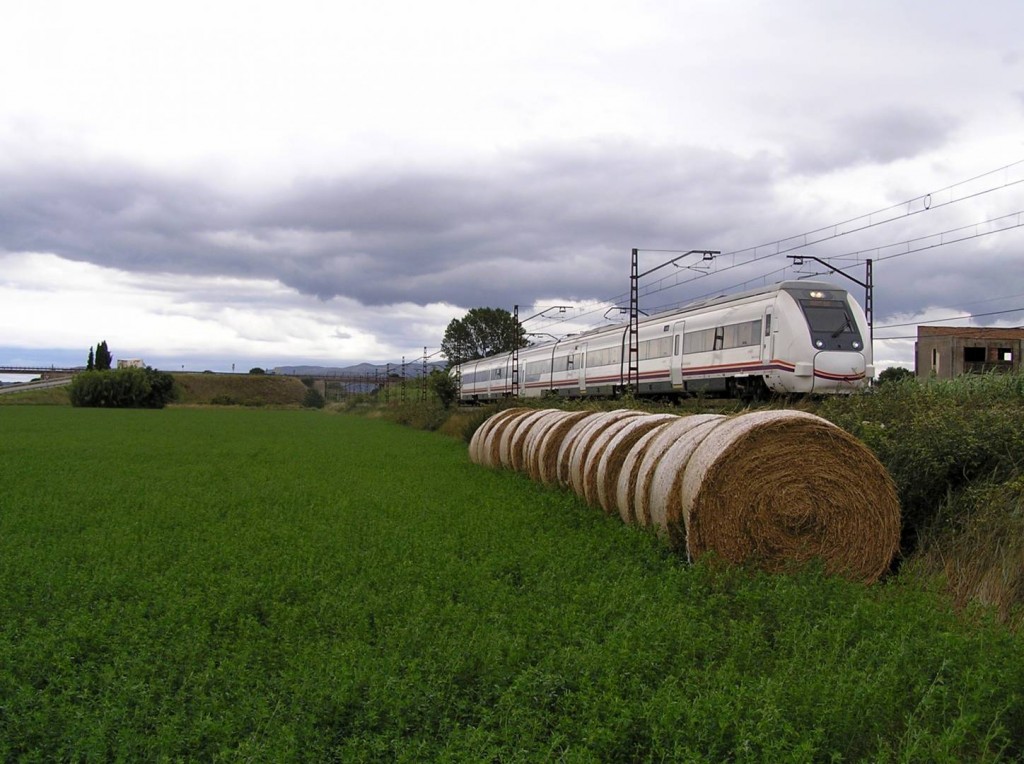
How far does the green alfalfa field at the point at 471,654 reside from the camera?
4.73 m

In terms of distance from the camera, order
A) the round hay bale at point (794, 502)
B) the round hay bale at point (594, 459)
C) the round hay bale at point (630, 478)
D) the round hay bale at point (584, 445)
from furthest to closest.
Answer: the round hay bale at point (584, 445) → the round hay bale at point (594, 459) → the round hay bale at point (630, 478) → the round hay bale at point (794, 502)

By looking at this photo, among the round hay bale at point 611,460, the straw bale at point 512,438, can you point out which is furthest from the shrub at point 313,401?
the round hay bale at point 611,460

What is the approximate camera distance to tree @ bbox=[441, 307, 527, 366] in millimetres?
124375

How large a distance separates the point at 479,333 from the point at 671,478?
116353 millimetres

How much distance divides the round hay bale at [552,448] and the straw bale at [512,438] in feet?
8.03

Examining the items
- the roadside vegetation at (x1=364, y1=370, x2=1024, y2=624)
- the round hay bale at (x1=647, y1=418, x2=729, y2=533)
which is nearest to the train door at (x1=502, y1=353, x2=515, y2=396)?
the roadside vegetation at (x1=364, y1=370, x2=1024, y2=624)

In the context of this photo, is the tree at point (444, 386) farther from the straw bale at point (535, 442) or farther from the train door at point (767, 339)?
the straw bale at point (535, 442)

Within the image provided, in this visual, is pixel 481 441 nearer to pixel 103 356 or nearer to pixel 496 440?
pixel 496 440

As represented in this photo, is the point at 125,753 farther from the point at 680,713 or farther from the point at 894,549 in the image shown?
the point at 894,549

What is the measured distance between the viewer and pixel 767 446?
8.50 m

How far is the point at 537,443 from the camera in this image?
15844mm

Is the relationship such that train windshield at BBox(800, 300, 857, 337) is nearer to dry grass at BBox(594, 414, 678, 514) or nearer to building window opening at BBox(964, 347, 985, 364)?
dry grass at BBox(594, 414, 678, 514)

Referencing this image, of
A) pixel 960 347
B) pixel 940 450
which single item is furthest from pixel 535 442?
pixel 960 347

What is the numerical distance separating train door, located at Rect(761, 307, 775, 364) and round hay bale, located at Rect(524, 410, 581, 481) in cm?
956
